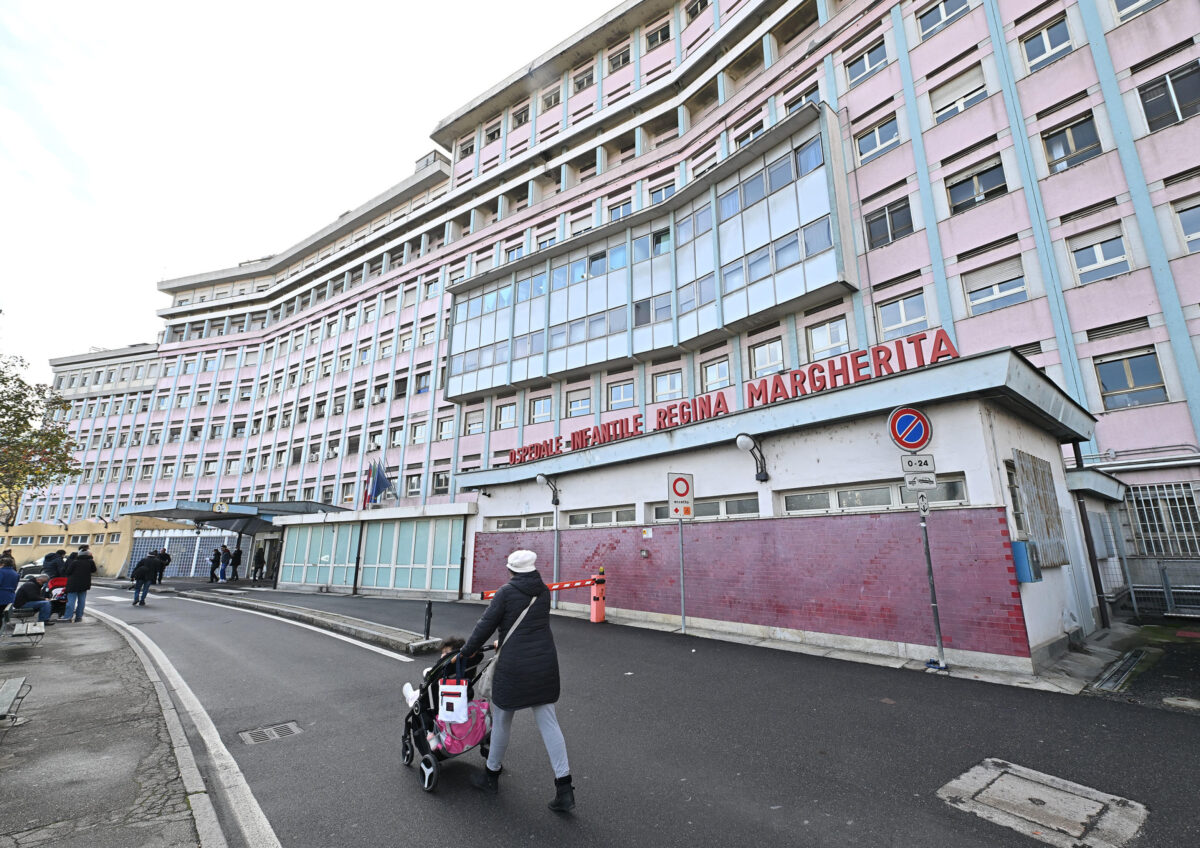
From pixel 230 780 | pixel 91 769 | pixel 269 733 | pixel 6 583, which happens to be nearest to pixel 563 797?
pixel 230 780

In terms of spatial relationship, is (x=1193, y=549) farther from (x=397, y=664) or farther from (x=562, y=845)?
(x=397, y=664)

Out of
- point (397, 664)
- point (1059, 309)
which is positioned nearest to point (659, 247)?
point (1059, 309)

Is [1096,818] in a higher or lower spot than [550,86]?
lower

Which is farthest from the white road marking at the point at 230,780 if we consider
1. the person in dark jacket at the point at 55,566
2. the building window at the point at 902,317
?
the building window at the point at 902,317

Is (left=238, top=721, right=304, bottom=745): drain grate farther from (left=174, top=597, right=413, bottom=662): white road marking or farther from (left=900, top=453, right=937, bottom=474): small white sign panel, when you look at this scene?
(left=900, top=453, right=937, bottom=474): small white sign panel

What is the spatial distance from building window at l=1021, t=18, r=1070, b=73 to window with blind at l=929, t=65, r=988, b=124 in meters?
1.27

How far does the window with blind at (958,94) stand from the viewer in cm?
1834

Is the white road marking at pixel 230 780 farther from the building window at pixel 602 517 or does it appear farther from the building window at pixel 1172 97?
the building window at pixel 1172 97

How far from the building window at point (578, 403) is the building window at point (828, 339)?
1043 cm

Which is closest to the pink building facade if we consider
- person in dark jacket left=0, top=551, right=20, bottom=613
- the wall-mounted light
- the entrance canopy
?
the wall-mounted light

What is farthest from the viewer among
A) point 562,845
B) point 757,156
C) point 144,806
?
point 757,156

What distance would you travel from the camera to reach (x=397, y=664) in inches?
333

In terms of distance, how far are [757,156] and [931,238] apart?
7.49 m

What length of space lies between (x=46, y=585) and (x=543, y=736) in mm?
19773
